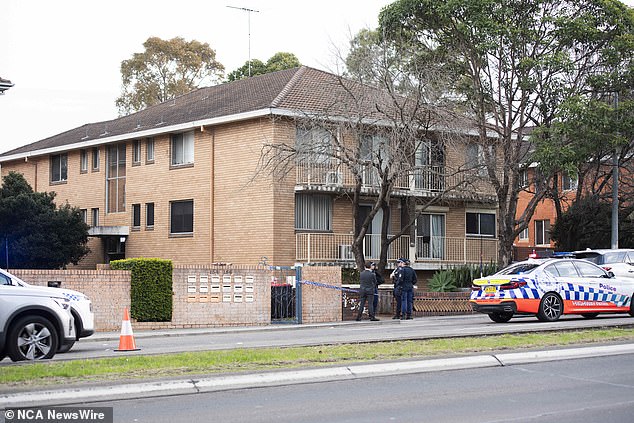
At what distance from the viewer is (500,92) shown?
32219 millimetres

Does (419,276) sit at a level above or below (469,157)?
below

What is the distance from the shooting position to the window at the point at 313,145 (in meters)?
29.9

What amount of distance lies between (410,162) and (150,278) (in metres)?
10.4

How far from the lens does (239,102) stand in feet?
122

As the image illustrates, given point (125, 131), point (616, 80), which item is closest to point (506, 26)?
point (616, 80)

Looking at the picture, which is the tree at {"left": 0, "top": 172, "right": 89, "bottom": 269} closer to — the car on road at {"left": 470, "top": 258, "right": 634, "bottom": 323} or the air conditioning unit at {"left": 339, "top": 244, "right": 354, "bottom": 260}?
the air conditioning unit at {"left": 339, "top": 244, "right": 354, "bottom": 260}

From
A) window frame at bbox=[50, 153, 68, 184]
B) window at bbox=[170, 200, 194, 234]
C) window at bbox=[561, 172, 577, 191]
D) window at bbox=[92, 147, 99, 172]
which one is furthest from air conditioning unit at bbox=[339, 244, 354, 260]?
window at bbox=[561, 172, 577, 191]

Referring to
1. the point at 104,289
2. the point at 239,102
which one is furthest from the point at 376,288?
the point at 239,102

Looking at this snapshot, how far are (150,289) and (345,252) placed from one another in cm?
1170

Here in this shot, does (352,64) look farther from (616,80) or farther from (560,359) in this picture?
(560,359)

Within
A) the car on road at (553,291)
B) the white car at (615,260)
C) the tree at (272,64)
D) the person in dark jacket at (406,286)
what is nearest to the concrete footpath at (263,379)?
the car on road at (553,291)

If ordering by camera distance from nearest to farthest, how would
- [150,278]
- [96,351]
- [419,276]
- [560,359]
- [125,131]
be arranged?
[560,359] < [96,351] < [150,278] < [419,276] < [125,131]

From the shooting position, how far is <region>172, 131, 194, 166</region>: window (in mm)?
37875

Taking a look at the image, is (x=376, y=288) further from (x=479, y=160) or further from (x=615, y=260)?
(x=479, y=160)
